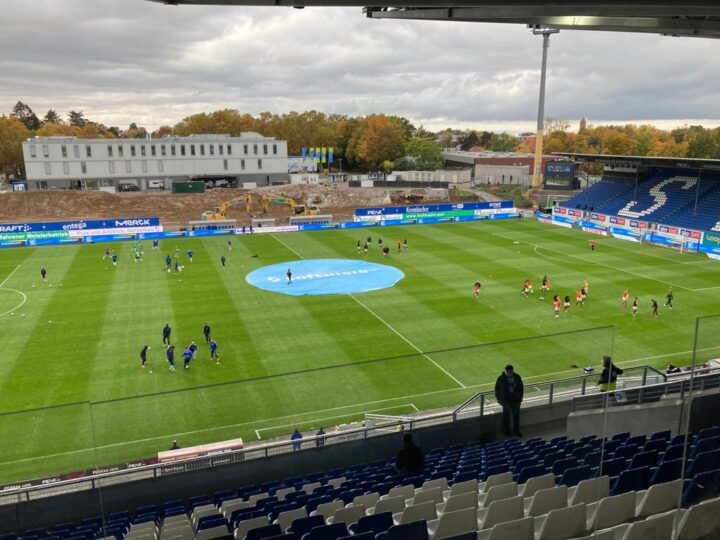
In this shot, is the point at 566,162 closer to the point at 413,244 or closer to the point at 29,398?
the point at 413,244

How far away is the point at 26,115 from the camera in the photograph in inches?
6870

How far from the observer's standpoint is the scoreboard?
3029 inches

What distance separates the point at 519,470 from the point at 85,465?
9.56 metres

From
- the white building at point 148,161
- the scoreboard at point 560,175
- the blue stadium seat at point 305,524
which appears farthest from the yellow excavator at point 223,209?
the blue stadium seat at point 305,524

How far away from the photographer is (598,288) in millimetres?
36938

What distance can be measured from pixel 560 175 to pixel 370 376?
6736 centimetres

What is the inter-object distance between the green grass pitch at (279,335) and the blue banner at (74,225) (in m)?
2.98

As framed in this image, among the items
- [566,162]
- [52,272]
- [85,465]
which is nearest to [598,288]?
[85,465]

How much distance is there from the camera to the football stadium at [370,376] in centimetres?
797

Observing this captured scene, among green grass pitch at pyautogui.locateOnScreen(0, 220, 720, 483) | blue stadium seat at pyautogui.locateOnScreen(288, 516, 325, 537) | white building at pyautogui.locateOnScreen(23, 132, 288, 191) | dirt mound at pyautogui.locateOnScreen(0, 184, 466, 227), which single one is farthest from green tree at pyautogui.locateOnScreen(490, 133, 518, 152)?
blue stadium seat at pyautogui.locateOnScreen(288, 516, 325, 537)

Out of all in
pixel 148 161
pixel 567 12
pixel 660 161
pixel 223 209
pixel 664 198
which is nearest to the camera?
pixel 567 12

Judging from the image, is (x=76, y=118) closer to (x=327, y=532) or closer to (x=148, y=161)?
(x=148, y=161)

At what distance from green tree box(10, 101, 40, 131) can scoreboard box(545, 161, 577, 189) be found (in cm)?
14800

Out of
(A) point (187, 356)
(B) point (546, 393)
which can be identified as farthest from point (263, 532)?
(A) point (187, 356)
